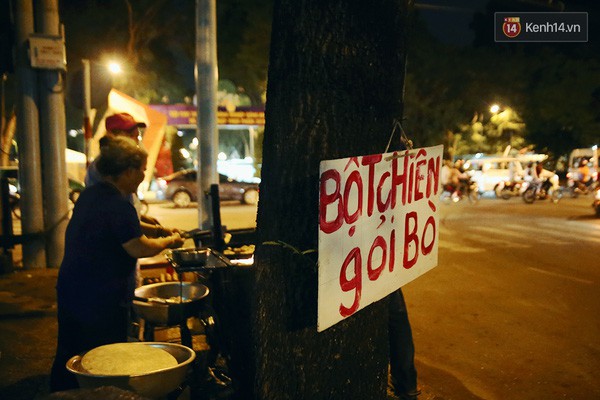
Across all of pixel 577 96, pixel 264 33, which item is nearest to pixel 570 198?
pixel 577 96

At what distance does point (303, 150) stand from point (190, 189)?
2008cm

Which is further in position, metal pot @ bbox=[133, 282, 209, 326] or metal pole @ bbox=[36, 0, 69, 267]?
metal pole @ bbox=[36, 0, 69, 267]

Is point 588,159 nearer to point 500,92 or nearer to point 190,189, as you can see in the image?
point 500,92

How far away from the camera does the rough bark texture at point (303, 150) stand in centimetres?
208

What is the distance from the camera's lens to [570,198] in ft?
75.4

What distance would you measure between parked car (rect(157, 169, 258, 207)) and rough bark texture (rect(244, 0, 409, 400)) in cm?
1953

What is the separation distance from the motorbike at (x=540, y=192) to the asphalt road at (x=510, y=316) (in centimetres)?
822

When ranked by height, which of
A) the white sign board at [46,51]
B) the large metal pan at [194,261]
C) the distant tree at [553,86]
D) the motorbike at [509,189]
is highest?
the distant tree at [553,86]

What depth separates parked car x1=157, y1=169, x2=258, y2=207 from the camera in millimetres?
21484

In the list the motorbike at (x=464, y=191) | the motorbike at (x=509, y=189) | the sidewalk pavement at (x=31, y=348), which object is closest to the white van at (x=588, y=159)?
the motorbike at (x=509, y=189)

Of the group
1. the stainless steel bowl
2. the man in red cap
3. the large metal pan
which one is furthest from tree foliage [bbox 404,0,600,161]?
the stainless steel bowl

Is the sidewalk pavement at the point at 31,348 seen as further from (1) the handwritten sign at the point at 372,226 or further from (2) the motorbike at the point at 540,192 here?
(2) the motorbike at the point at 540,192

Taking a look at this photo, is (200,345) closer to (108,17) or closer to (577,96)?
(108,17)

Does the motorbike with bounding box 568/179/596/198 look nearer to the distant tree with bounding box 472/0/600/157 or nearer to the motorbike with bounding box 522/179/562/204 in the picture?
the motorbike with bounding box 522/179/562/204
